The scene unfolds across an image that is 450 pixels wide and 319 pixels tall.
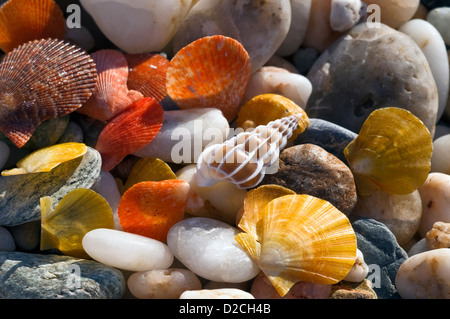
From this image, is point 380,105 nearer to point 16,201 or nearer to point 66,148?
point 66,148

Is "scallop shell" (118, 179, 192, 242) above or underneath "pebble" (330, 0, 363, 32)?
underneath

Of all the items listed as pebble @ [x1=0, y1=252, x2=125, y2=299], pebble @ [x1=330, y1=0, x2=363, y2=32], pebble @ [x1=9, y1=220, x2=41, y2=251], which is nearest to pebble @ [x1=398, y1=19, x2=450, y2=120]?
pebble @ [x1=330, y1=0, x2=363, y2=32]

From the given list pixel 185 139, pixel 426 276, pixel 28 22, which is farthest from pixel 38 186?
pixel 426 276

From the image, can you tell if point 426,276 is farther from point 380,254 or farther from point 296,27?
point 296,27

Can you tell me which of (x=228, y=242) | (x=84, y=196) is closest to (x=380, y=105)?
(x=228, y=242)

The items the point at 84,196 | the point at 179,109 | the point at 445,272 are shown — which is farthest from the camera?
the point at 179,109

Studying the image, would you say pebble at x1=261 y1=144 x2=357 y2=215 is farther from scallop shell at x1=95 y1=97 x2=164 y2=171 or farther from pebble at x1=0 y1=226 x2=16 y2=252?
pebble at x1=0 y1=226 x2=16 y2=252

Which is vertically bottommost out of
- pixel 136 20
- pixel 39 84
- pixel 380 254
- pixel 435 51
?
pixel 380 254
